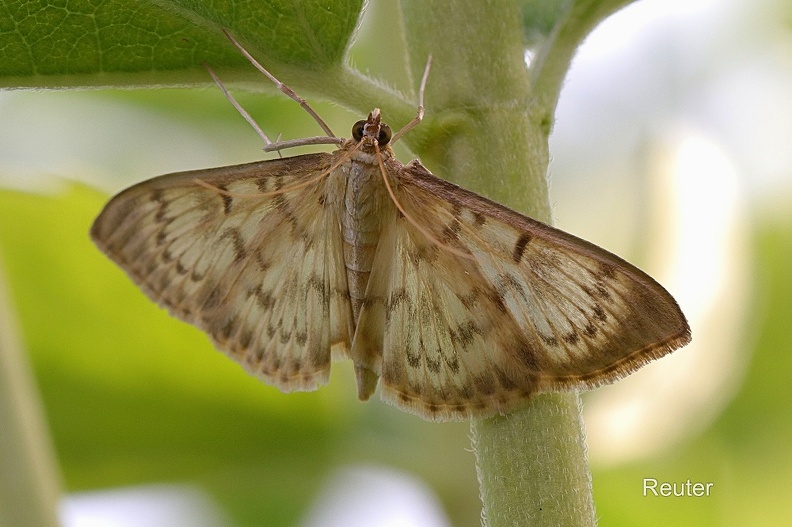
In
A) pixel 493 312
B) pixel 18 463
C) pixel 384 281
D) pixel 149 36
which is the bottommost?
pixel 18 463

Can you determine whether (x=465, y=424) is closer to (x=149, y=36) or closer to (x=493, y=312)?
(x=493, y=312)

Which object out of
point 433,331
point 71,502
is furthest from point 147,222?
point 71,502

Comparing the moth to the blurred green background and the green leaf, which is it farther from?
the blurred green background

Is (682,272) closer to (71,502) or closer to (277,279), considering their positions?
(277,279)

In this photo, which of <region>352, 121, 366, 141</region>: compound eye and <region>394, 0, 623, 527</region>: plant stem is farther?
<region>352, 121, 366, 141</region>: compound eye

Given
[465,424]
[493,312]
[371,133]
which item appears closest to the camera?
[493,312]

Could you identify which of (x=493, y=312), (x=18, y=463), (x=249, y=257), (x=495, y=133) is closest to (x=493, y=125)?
(x=495, y=133)

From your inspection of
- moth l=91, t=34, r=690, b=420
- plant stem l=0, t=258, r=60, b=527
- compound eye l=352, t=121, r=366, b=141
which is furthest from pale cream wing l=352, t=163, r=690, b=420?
plant stem l=0, t=258, r=60, b=527

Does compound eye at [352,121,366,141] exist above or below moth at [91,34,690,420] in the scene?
above
